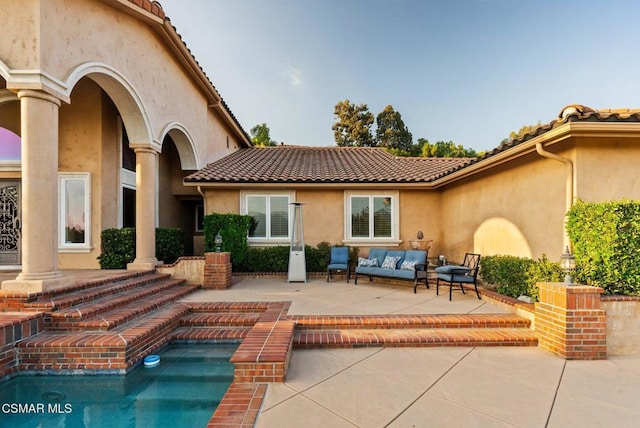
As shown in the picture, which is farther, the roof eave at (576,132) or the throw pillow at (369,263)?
the throw pillow at (369,263)

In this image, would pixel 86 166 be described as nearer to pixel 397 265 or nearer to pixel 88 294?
pixel 88 294

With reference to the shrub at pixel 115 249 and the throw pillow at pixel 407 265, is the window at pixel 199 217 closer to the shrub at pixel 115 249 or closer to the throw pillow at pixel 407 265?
the shrub at pixel 115 249

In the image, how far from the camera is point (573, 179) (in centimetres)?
499

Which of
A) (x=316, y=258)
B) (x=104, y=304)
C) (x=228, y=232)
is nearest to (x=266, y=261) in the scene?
(x=228, y=232)

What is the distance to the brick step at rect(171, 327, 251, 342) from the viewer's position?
204 inches

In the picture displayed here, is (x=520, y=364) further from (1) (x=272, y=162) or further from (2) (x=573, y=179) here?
(1) (x=272, y=162)

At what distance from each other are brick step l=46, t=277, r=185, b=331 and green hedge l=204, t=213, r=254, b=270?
199 cm

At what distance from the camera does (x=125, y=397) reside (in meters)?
3.56

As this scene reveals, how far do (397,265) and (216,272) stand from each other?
17.1 feet

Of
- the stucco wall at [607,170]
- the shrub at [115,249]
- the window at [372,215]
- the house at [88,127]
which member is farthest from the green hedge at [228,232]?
the stucco wall at [607,170]

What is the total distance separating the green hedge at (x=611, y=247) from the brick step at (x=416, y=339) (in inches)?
54.9

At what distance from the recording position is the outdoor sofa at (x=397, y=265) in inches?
303

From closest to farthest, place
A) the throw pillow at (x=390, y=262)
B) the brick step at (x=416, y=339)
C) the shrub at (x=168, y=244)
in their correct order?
the brick step at (x=416, y=339) → the throw pillow at (x=390, y=262) → the shrub at (x=168, y=244)

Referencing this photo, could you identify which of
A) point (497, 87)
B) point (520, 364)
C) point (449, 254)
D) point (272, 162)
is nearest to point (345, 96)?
point (497, 87)
